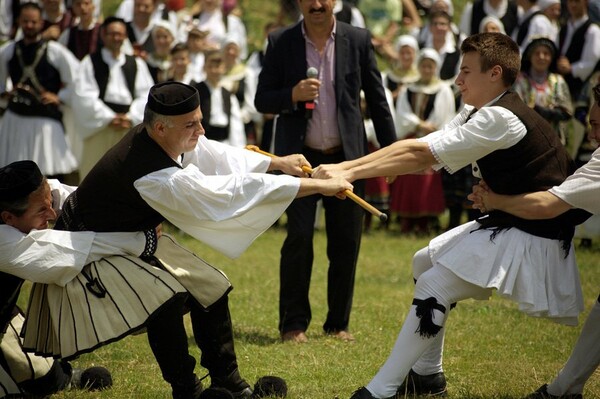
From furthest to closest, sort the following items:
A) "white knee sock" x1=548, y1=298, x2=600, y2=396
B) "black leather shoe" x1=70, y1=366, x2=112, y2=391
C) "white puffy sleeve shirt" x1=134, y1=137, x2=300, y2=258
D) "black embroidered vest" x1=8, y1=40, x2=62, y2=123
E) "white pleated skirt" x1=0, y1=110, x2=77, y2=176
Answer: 1. "white pleated skirt" x1=0, y1=110, x2=77, y2=176
2. "black embroidered vest" x1=8, y1=40, x2=62, y2=123
3. "black leather shoe" x1=70, y1=366, x2=112, y2=391
4. "white knee sock" x1=548, y1=298, x2=600, y2=396
5. "white puffy sleeve shirt" x1=134, y1=137, x2=300, y2=258

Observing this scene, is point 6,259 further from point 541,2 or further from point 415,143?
point 541,2

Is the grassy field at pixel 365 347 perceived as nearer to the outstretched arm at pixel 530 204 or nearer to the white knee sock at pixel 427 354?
the white knee sock at pixel 427 354

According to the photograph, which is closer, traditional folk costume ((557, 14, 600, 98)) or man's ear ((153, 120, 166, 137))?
man's ear ((153, 120, 166, 137))

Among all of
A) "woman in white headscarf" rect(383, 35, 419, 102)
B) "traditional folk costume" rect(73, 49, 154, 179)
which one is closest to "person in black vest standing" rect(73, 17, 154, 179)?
"traditional folk costume" rect(73, 49, 154, 179)

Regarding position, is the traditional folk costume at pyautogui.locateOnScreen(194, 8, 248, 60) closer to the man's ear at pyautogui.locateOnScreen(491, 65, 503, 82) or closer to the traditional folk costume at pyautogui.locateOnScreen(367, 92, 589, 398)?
the man's ear at pyautogui.locateOnScreen(491, 65, 503, 82)

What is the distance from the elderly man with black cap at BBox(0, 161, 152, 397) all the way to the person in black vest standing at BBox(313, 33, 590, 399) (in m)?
1.18

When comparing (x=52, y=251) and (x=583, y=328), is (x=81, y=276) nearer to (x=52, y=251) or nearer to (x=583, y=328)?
(x=52, y=251)

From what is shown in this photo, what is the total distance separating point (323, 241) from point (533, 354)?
4.31 metres

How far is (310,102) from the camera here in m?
6.21

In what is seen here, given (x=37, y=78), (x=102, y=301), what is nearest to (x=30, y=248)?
(x=102, y=301)

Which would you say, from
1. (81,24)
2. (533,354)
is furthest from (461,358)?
(81,24)

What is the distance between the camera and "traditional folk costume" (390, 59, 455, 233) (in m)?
10.5

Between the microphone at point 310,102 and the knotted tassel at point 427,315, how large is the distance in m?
2.06

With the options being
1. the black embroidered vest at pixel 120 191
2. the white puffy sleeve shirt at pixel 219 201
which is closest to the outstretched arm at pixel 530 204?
the white puffy sleeve shirt at pixel 219 201
